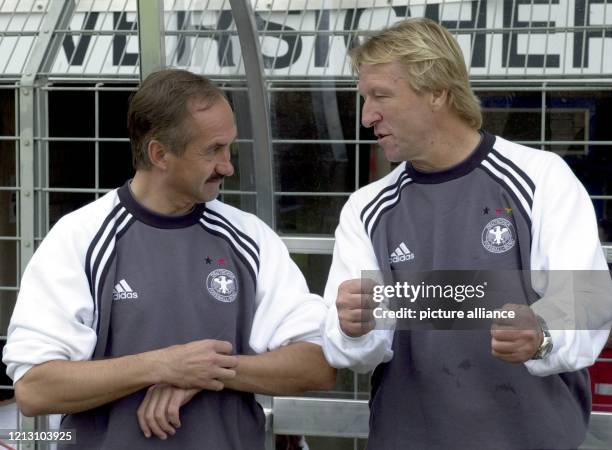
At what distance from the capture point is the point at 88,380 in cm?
198

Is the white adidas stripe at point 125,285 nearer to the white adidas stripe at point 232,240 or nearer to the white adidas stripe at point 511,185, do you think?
the white adidas stripe at point 232,240

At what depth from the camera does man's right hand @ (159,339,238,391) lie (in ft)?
6.52

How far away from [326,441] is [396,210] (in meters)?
1.23

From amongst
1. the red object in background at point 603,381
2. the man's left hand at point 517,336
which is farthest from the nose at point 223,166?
the red object in background at point 603,381

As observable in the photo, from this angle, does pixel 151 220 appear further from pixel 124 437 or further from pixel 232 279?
pixel 124 437

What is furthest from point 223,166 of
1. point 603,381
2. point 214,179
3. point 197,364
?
point 603,381

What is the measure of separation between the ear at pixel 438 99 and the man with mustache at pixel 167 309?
0.43m

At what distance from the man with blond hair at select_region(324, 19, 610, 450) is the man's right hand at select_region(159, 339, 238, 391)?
0.69 feet

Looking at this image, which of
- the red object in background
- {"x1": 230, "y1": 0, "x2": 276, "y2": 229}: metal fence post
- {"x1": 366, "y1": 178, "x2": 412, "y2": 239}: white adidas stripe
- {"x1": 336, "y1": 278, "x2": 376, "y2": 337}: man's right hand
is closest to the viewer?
{"x1": 336, "y1": 278, "x2": 376, "y2": 337}: man's right hand

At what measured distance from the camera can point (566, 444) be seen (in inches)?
78.7

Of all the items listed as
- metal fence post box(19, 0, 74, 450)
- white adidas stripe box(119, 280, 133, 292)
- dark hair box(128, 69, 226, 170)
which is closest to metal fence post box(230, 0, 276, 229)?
dark hair box(128, 69, 226, 170)

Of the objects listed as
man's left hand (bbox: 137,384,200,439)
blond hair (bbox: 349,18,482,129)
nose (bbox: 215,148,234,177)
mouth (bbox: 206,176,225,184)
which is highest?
blond hair (bbox: 349,18,482,129)

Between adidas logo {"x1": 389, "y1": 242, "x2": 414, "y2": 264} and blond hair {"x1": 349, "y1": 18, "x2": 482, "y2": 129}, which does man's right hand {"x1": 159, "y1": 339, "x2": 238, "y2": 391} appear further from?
blond hair {"x1": 349, "y1": 18, "x2": 482, "y2": 129}

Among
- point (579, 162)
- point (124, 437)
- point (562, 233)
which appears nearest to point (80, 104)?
point (579, 162)
